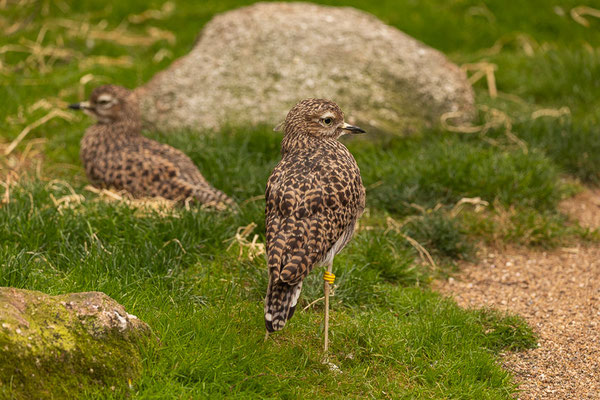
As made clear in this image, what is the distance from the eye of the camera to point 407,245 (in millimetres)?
6285

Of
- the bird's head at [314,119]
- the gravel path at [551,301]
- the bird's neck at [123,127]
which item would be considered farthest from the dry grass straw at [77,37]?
the gravel path at [551,301]

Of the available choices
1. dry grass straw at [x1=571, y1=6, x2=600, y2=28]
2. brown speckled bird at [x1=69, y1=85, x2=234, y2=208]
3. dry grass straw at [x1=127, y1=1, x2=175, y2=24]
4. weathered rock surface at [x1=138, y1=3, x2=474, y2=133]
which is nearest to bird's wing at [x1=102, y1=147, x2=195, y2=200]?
brown speckled bird at [x1=69, y1=85, x2=234, y2=208]

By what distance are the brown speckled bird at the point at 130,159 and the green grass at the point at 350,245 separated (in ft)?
0.97

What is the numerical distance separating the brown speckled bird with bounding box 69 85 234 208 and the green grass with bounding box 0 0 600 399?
11.7 inches

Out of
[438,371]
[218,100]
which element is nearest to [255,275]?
[438,371]

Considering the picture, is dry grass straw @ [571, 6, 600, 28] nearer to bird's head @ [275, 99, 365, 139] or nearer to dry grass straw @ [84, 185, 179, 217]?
bird's head @ [275, 99, 365, 139]

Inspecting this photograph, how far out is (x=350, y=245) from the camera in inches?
237

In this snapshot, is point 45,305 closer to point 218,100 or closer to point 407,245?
point 407,245

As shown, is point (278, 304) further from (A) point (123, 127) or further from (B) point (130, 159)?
(A) point (123, 127)

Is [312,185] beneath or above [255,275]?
above

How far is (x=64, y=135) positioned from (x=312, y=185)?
466cm

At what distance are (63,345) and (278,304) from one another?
1.20 metres

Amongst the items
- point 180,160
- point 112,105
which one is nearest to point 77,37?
point 112,105

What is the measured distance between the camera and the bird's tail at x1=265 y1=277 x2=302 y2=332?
4184mm
